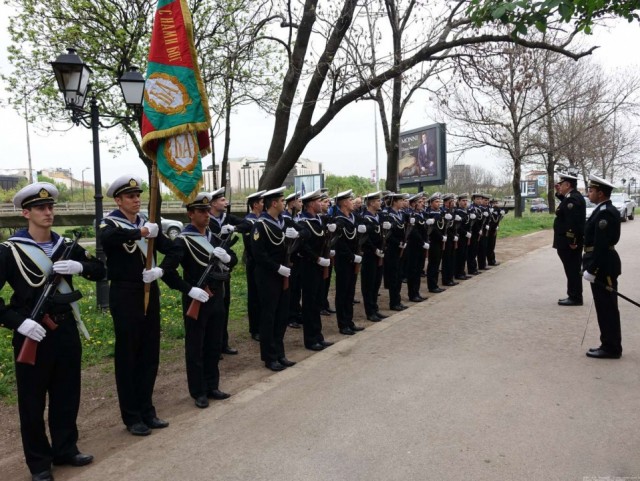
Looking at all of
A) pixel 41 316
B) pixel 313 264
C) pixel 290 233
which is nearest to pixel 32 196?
pixel 41 316

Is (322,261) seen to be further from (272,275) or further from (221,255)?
(221,255)

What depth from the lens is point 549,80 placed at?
2897 cm

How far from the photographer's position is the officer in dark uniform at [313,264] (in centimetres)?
691

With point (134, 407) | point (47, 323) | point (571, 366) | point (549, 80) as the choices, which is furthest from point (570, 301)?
point (549, 80)

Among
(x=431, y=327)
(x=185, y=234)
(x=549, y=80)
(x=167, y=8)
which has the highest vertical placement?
(x=549, y=80)

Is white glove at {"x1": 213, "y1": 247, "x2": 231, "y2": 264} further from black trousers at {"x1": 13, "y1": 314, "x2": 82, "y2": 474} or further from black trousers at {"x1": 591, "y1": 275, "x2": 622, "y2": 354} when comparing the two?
black trousers at {"x1": 591, "y1": 275, "x2": 622, "y2": 354}

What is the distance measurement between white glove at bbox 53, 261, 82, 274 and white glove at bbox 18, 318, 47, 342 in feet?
1.23

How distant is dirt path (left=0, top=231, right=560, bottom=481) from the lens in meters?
4.21

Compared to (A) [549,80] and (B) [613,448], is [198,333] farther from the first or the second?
(A) [549,80]

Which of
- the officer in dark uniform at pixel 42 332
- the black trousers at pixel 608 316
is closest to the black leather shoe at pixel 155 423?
the officer in dark uniform at pixel 42 332

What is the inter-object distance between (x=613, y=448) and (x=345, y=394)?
2.24 meters

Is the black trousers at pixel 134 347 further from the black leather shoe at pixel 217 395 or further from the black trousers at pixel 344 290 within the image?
the black trousers at pixel 344 290

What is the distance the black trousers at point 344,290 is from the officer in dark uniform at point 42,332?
4218 millimetres

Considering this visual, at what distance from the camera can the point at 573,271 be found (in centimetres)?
931
